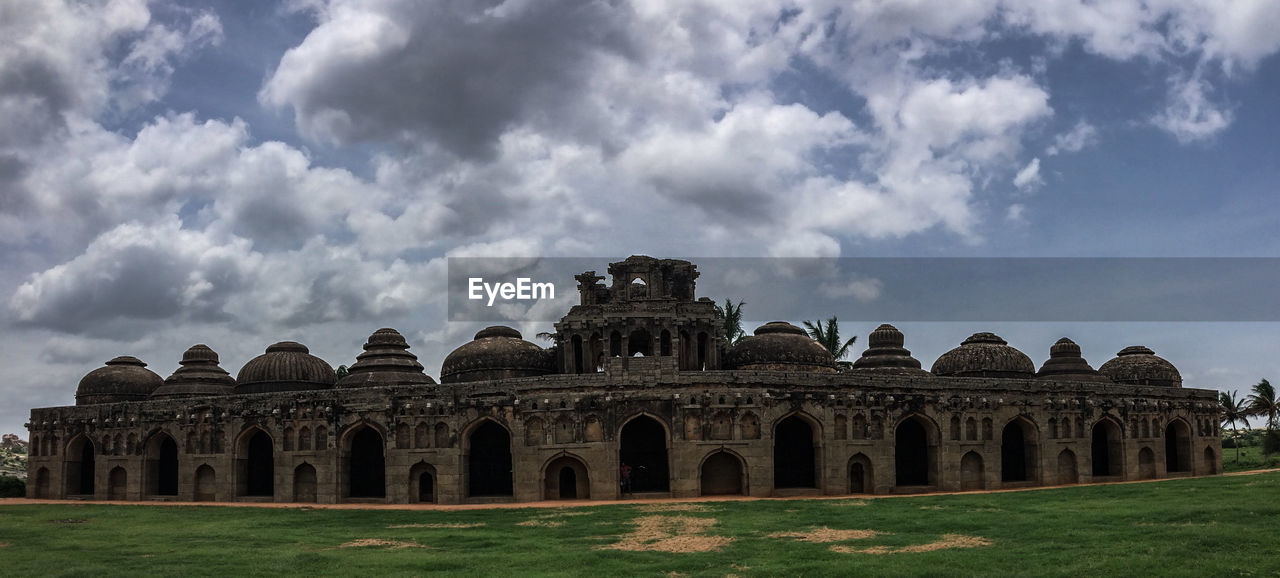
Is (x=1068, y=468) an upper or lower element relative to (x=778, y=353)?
lower

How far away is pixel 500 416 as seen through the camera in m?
51.6

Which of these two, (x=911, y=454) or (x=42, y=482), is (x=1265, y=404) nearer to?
(x=911, y=454)

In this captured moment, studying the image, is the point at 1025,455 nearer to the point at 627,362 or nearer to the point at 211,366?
the point at 627,362

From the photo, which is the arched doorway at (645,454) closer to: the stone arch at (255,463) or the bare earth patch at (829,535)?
the bare earth patch at (829,535)

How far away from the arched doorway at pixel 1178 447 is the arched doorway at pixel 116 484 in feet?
213

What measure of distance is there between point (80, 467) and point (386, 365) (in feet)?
74.4

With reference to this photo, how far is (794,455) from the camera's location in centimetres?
5519

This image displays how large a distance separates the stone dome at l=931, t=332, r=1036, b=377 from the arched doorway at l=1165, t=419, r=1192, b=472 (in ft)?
30.7

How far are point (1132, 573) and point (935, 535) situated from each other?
870cm

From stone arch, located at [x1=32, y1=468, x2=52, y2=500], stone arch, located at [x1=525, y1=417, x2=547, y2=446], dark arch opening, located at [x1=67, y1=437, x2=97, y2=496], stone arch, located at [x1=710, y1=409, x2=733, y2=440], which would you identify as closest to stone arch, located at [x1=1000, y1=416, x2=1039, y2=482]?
stone arch, located at [x1=710, y1=409, x2=733, y2=440]

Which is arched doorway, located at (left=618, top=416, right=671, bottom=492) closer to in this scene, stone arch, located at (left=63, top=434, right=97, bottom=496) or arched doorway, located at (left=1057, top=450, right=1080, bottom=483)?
arched doorway, located at (left=1057, top=450, right=1080, bottom=483)

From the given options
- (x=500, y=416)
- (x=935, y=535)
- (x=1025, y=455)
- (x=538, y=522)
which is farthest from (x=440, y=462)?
(x=1025, y=455)

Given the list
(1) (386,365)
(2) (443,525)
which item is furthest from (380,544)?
(1) (386,365)

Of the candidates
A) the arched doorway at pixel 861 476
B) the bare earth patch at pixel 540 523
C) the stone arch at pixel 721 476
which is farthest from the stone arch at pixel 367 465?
the arched doorway at pixel 861 476
